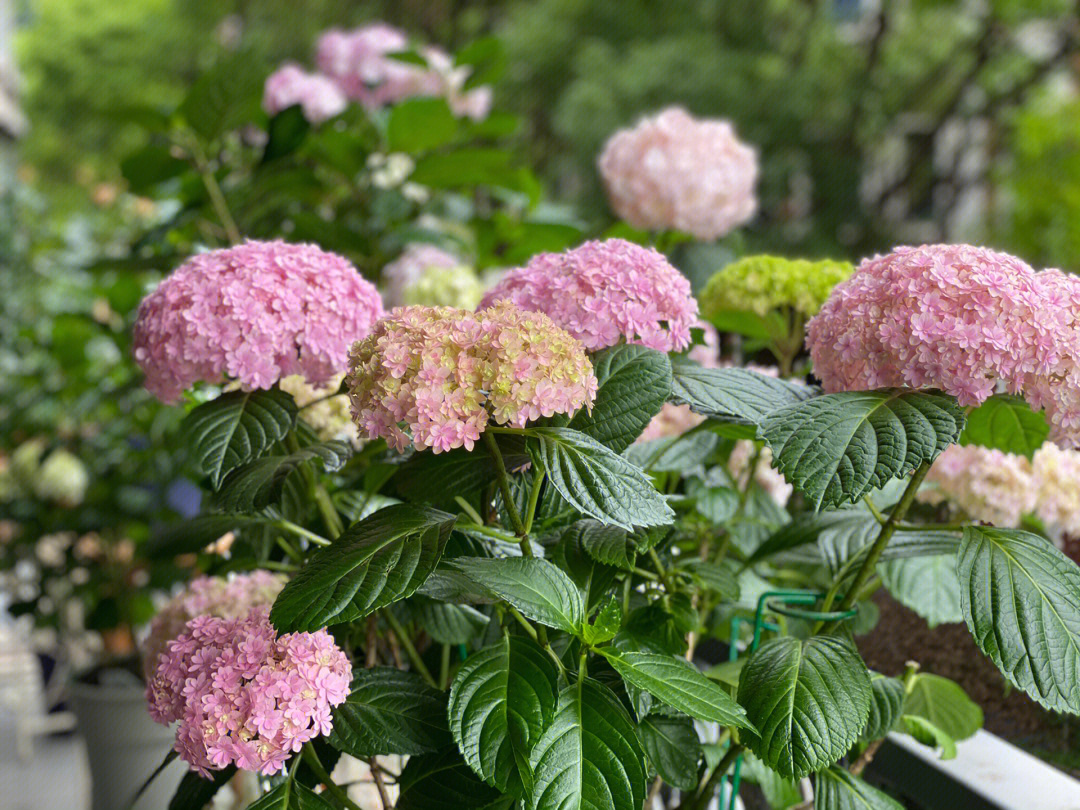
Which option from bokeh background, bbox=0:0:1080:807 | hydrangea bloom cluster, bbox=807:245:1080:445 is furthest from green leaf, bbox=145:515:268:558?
hydrangea bloom cluster, bbox=807:245:1080:445

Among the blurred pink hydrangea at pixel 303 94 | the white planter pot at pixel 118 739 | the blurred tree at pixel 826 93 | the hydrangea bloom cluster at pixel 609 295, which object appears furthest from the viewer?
the blurred tree at pixel 826 93

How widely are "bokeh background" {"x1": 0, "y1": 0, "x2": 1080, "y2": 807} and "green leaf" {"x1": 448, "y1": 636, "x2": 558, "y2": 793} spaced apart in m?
0.24

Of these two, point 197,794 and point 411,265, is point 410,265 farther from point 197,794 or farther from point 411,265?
point 197,794

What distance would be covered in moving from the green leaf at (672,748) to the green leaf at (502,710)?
3.1 inches

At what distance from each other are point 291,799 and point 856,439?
29cm

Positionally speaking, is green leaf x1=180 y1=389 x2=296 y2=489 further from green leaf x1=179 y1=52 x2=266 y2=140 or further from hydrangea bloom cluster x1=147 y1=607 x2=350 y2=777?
green leaf x1=179 y1=52 x2=266 y2=140

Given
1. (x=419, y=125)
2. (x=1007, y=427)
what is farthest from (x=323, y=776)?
(x=419, y=125)

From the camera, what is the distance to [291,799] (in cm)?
43

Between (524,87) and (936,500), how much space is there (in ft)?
13.1

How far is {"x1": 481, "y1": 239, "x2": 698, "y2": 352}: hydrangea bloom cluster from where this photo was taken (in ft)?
1.50

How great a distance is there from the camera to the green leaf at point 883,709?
0.47 meters

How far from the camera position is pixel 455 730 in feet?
1.24

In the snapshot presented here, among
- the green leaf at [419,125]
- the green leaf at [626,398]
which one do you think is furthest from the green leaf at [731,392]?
the green leaf at [419,125]

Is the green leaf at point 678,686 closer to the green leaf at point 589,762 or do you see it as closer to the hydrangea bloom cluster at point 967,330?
the green leaf at point 589,762
